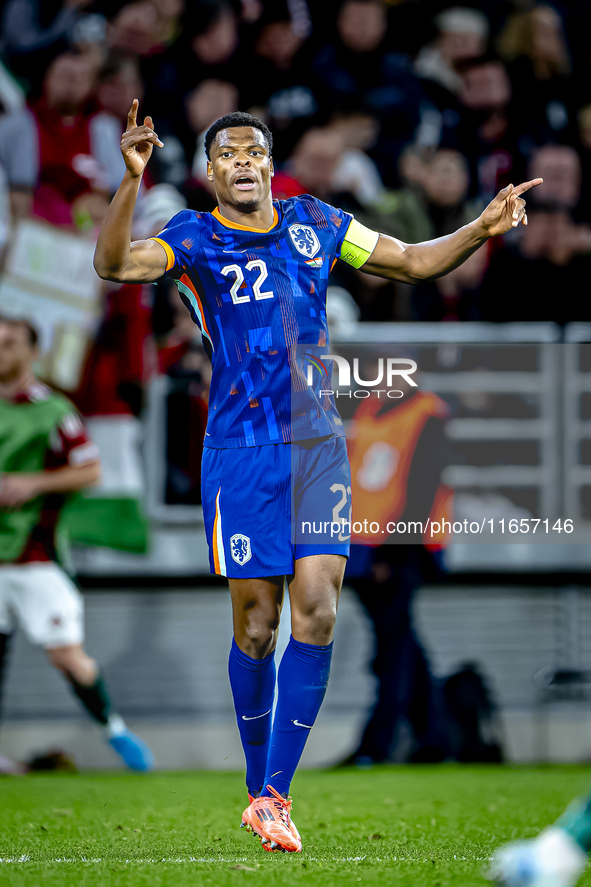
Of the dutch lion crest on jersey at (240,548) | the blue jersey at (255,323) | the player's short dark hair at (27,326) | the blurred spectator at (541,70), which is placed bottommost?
the dutch lion crest on jersey at (240,548)

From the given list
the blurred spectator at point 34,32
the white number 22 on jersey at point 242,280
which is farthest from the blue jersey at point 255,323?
the blurred spectator at point 34,32

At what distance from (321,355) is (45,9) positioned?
6.32m

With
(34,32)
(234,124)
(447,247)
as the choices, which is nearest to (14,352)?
(34,32)

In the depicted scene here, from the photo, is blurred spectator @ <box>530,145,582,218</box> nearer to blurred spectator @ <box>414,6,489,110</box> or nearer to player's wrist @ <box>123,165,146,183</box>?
blurred spectator @ <box>414,6,489,110</box>

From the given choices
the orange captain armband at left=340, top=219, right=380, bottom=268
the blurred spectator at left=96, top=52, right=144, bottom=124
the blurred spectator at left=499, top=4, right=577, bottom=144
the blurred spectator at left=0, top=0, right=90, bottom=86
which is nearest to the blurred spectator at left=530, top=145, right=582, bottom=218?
the blurred spectator at left=499, top=4, right=577, bottom=144

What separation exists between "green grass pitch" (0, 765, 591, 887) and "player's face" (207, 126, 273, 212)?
7.20 ft

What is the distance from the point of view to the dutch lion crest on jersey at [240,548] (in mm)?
3979

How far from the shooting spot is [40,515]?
285 inches

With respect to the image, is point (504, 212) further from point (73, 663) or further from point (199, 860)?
point (73, 663)

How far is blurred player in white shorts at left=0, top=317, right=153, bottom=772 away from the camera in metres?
7.03

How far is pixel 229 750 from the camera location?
7867 mm

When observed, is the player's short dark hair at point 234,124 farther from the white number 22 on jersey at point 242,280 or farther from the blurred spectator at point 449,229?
the blurred spectator at point 449,229

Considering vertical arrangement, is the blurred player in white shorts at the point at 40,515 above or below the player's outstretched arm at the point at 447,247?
below

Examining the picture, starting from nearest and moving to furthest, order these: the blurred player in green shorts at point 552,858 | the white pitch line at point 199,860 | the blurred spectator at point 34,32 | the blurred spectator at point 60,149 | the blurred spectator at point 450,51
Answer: the blurred player in green shorts at point 552,858 < the white pitch line at point 199,860 < the blurred spectator at point 60,149 < the blurred spectator at point 34,32 < the blurred spectator at point 450,51
